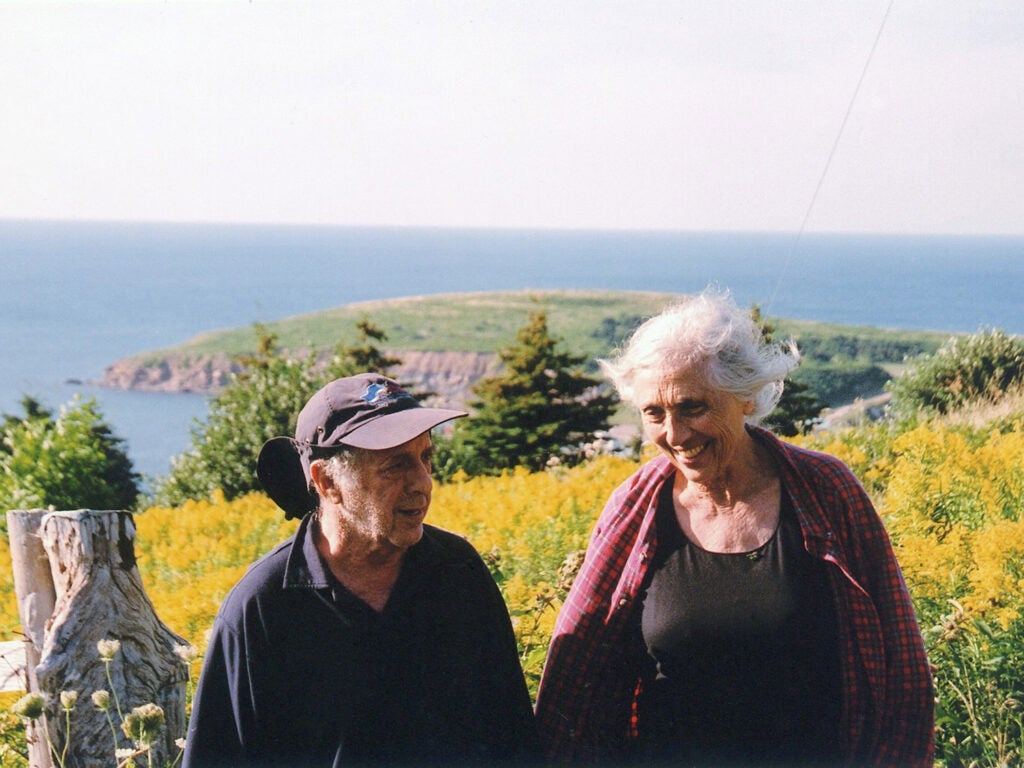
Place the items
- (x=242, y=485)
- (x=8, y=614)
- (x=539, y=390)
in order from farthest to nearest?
(x=539, y=390)
(x=242, y=485)
(x=8, y=614)

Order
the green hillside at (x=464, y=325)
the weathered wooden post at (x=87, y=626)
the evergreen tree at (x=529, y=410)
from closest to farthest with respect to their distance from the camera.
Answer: the weathered wooden post at (x=87, y=626), the evergreen tree at (x=529, y=410), the green hillside at (x=464, y=325)

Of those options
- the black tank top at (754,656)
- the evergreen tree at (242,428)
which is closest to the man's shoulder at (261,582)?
the black tank top at (754,656)

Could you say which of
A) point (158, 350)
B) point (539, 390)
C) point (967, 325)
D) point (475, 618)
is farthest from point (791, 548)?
point (158, 350)

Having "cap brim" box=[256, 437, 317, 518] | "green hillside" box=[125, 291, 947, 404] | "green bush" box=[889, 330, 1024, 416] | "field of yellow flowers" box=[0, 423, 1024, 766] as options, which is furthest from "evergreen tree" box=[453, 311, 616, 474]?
"green hillside" box=[125, 291, 947, 404]

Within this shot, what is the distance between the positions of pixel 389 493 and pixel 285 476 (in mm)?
315

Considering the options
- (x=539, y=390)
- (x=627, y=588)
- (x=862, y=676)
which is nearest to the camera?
(x=862, y=676)

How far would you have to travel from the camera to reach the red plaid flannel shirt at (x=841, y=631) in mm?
2531

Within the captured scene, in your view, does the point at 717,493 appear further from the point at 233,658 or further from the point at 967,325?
the point at 967,325

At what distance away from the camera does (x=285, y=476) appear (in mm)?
2537

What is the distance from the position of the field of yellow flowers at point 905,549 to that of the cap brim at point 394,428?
140cm

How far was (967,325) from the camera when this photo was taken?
234 ft

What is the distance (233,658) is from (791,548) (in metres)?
1.34

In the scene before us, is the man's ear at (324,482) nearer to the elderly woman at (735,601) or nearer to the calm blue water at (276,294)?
the elderly woman at (735,601)

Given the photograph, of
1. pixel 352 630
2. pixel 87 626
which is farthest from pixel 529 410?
pixel 352 630
